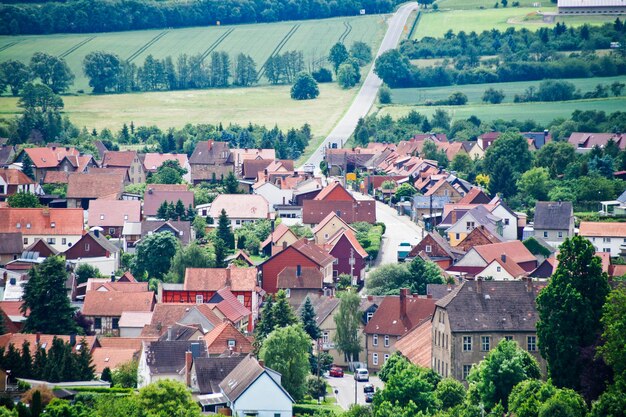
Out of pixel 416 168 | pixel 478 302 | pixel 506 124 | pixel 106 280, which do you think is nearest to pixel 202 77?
pixel 506 124

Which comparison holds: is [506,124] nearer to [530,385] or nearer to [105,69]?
[105,69]

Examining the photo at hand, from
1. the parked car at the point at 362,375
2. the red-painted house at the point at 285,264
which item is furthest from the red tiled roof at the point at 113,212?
the parked car at the point at 362,375

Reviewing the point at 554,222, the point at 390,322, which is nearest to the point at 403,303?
the point at 390,322

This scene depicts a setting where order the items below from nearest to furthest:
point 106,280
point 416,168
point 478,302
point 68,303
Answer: point 478,302 → point 68,303 → point 106,280 → point 416,168

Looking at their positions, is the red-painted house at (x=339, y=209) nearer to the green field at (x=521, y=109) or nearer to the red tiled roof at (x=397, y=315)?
the red tiled roof at (x=397, y=315)

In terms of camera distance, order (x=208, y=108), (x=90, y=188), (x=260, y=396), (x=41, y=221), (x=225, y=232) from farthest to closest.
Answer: (x=208, y=108) < (x=90, y=188) < (x=225, y=232) < (x=41, y=221) < (x=260, y=396)

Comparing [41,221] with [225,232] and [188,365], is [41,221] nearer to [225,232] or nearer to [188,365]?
[225,232]

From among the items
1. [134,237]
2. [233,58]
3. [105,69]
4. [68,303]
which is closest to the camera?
[68,303]
